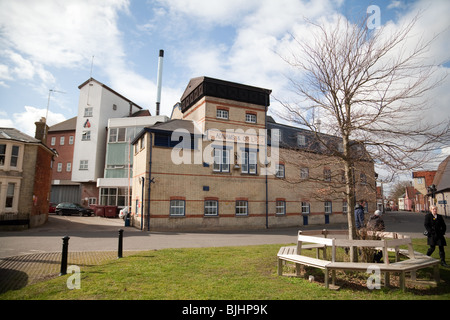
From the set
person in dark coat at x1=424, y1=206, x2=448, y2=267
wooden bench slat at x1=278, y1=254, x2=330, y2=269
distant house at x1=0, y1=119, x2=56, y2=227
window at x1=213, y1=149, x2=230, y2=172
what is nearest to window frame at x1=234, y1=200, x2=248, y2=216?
window at x1=213, y1=149, x2=230, y2=172

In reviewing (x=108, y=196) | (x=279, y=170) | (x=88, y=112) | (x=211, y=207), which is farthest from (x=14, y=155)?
(x=88, y=112)

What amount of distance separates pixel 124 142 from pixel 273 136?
828 inches

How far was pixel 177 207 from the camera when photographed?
20.2 metres

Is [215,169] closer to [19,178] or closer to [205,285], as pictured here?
[19,178]

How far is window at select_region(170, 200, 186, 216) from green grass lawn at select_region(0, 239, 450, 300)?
11.7m

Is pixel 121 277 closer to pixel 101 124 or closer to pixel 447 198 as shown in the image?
pixel 101 124

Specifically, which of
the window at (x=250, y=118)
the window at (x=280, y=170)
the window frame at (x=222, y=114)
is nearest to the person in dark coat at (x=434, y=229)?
the window at (x=280, y=170)

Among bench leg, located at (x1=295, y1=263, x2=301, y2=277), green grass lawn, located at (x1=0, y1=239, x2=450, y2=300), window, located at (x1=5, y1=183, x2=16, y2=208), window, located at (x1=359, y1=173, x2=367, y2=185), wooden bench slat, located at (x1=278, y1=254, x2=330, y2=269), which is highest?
window, located at (x1=359, y1=173, x2=367, y2=185)

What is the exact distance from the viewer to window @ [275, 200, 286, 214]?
79.9ft

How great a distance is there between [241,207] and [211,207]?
2650 millimetres

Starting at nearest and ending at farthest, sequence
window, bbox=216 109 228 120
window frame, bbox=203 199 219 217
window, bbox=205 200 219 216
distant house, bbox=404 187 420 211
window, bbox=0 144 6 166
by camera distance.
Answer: window, bbox=0 144 6 166 → window frame, bbox=203 199 219 217 → window, bbox=205 200 219 216 → window, bbox=216 109 228 120 → distant house, bbox=404 187 420 211

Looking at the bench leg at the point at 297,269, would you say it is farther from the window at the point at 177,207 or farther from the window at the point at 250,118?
the window at the point at 250,118

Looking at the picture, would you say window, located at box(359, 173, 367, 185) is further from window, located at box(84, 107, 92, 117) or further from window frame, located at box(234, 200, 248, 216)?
window, located at box(84, 107, 92, 117)
